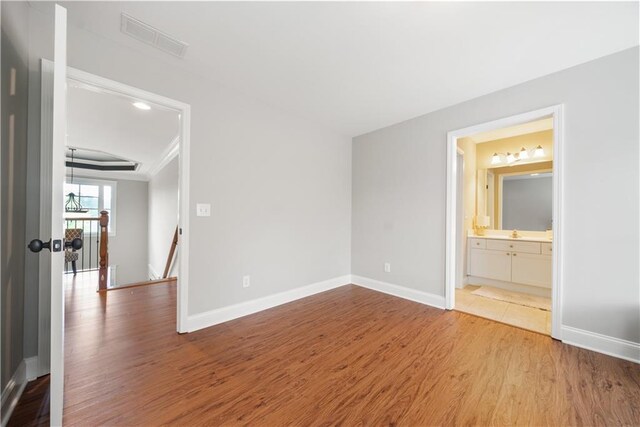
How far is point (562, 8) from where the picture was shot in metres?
1.60

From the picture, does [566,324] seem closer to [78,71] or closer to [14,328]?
[14,328]

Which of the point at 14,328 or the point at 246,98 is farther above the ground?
the point at 246,98

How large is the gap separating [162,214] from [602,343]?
742cm

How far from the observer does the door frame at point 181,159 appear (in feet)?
5.47

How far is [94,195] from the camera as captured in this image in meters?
6.91

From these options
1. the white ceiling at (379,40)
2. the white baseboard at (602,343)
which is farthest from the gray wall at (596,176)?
the white ceiling at (379,40)

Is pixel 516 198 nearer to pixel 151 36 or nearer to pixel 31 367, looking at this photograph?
pixel 151 36

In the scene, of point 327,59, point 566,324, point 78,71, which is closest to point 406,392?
point 566,324

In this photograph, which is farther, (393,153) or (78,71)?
(393,153)

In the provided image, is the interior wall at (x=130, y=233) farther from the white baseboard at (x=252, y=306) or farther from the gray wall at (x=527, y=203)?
the gray wall at (x=527, y=203)

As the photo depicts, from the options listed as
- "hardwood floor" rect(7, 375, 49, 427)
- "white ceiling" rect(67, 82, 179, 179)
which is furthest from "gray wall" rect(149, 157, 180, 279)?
"hardwood floor" rect(7, 375, 49, 427)

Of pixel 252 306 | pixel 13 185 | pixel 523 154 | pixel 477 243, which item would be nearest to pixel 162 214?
pixel 252 306

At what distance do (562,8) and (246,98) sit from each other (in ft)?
8.85

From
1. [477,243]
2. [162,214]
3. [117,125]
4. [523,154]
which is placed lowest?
[477,243]
